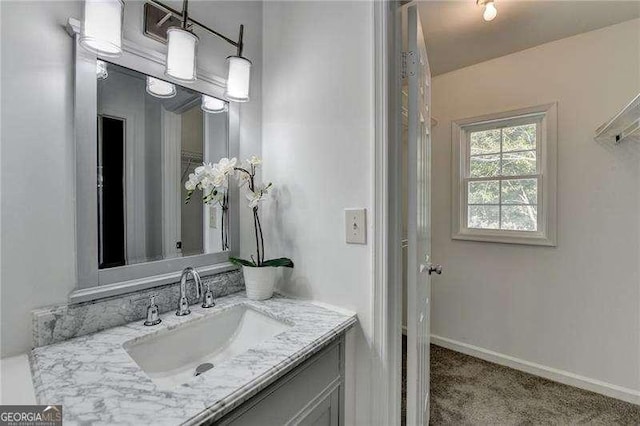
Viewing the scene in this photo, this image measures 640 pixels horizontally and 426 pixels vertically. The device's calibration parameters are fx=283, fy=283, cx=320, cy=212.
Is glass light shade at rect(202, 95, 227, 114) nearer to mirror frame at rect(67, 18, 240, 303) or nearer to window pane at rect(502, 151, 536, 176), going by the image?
mirror frame at rect(67, 18, 240, 303)

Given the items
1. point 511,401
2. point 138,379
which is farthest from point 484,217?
point 138,379

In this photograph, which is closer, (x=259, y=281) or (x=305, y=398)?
(x=305, y=398)

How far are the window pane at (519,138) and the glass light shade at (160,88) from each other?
97.1 inches

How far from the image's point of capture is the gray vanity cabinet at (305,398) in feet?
2.27

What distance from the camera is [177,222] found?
1.17m

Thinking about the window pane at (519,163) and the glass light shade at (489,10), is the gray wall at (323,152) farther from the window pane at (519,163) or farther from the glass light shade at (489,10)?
the window pane at (519,163)

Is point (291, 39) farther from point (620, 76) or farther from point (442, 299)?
point (442, 299)

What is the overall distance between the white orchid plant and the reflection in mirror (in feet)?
0.13

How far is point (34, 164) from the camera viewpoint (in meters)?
0.82

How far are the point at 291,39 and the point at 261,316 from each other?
1254 millimetres

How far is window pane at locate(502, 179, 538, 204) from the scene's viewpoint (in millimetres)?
2242

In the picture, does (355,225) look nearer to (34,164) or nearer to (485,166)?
(34,164)

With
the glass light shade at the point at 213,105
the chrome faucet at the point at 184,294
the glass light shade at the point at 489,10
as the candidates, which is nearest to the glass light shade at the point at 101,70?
the glass light shade at the point at 213,105

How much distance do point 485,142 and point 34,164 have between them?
9.28 feet
